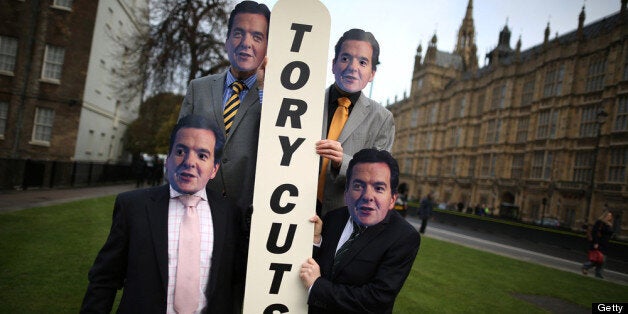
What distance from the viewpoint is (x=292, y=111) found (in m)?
2.28

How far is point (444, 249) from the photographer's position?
41.3ft

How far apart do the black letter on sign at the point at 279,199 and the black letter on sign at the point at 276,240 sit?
8 centimetres

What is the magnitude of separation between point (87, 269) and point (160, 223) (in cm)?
436

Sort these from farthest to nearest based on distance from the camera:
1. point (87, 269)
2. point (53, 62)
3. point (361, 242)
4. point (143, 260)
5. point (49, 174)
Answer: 1. point (53, 62)
2. point (49, 174)
3. point (87, 269)
4. point (361, 242)
5. point (143, 260)

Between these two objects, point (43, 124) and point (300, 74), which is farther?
point (43, 124)

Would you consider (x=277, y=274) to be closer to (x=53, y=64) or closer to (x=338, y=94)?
(x=338, y=94)

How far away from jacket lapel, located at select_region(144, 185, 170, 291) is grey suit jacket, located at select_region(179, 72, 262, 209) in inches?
15.9

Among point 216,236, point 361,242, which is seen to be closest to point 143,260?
point 216,236

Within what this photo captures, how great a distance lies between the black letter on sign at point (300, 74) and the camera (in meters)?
2.29

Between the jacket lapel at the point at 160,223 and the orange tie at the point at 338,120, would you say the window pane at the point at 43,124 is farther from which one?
the orange tie at the point at 338,120

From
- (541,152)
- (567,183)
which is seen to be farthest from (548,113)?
(567,183)

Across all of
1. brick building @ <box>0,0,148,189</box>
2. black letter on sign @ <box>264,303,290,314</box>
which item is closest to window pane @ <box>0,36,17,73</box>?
Answer: brick building @ <box>0,0,148,189</box>

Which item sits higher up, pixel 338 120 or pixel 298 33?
pixel 298 33

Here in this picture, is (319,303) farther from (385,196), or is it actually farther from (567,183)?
(567,183)
